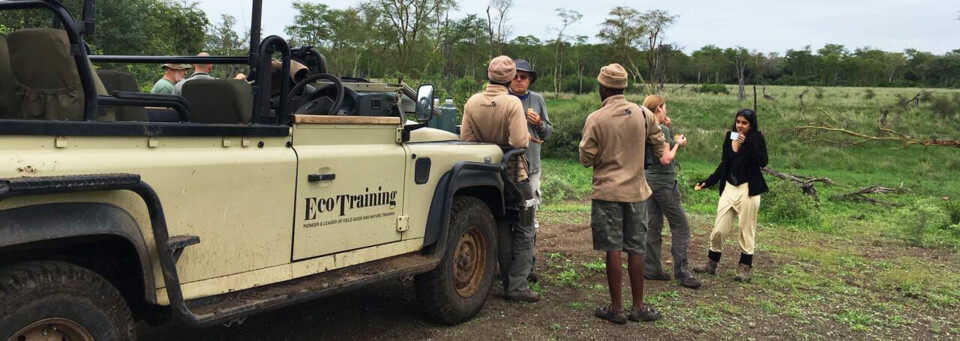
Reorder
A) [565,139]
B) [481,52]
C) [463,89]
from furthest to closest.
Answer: [481,52] → [565,139] → [463,89]

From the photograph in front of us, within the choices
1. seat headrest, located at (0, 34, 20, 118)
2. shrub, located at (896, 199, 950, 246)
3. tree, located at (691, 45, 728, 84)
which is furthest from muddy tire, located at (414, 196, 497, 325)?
tree, located at (691, 45, 728, 84)

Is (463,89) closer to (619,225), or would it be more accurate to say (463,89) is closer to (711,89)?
(619,225)

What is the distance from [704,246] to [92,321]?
23.3ft

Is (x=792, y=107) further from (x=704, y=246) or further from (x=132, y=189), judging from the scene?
(x=132, y=189)

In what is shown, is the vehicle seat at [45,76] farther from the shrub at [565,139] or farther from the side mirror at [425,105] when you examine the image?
the shrub at [565,139]

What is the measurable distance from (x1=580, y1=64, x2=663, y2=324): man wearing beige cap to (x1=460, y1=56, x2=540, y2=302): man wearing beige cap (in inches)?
21.2

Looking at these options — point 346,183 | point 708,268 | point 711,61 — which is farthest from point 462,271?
point 711,61

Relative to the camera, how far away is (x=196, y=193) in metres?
3.55

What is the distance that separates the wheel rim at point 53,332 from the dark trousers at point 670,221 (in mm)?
4733

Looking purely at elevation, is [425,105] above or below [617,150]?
above

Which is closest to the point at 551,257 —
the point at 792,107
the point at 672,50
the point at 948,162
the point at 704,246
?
the point at 704,246

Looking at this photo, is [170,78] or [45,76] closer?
[45,76]

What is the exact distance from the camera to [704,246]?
29.7 ft

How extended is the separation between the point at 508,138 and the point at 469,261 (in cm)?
96
